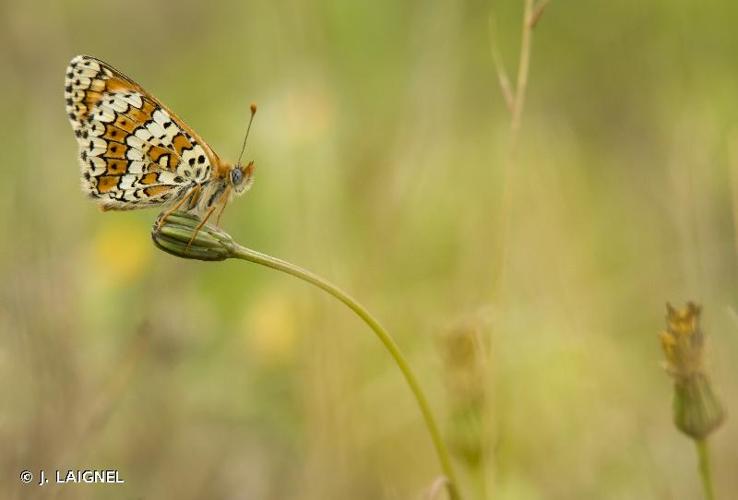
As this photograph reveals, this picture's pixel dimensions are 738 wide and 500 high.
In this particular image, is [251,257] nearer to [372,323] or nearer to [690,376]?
[372,323]

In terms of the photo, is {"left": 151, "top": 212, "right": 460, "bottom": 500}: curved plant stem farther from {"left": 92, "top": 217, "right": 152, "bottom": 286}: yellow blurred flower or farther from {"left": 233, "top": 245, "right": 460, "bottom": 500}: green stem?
{"left": 92, "top": 217, "right": 152, "bottom": 286}: yellow blurred flower

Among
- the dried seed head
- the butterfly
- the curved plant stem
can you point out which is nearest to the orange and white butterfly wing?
the butterfly

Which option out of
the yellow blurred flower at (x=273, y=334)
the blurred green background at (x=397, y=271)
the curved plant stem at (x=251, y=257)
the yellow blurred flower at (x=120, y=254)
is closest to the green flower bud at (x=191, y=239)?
the curved plant stem at (x=251, y=257)

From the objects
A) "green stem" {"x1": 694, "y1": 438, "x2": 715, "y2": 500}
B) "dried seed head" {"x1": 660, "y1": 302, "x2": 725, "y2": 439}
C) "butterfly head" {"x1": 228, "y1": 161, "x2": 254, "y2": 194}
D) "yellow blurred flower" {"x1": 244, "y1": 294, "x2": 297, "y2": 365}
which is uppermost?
"butterfly head" {"x1": 228, "y1": 161, "x2": 254, "y2": 194}

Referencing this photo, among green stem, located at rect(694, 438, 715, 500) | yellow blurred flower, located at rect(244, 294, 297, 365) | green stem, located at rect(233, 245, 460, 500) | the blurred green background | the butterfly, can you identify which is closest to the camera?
green stem, located at rect(233, 245, 460, 500)

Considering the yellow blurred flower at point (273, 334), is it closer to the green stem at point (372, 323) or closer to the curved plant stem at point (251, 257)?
the curved plant stem at point (251, 257)

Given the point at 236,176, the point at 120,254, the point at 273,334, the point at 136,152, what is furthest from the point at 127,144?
the point at 120,254

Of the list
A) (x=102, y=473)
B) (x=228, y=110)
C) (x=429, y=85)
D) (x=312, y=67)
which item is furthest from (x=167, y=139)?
(x=228, y=110)

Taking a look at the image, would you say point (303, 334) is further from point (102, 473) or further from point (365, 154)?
point (365, 154)
